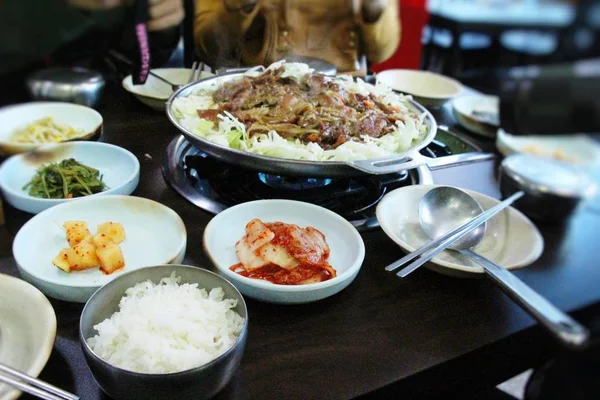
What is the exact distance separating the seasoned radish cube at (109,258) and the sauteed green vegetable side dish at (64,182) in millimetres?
368

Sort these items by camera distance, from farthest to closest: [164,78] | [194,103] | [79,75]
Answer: [164,78], [194,103], [79,75]

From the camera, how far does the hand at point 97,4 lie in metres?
0.77

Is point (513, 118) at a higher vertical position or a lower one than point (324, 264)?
higher

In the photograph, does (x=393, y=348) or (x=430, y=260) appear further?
(x=430, y=260)

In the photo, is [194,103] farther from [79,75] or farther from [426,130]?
[426,130]

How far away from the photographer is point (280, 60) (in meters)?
1.63

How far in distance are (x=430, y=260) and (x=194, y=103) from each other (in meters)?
1.03

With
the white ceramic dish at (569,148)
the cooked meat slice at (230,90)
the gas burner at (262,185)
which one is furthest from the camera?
the cooked meat slice at (230,90)

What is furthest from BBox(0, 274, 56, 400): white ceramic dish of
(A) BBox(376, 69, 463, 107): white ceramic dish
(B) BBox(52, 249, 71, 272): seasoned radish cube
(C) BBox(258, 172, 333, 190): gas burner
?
(A) BBox(376, 69, 463, 107): white ceramic dish

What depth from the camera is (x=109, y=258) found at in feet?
3.88

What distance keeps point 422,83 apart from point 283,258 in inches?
72.4

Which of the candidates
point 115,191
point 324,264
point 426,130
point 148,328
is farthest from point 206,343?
point 426,130

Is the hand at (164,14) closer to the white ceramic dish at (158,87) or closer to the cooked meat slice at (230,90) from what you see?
the cooked meat slice at (230,90)

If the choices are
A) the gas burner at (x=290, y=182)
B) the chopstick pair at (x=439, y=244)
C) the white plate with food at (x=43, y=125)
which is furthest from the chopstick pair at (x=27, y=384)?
the gas burner at (x=290, y=182)
